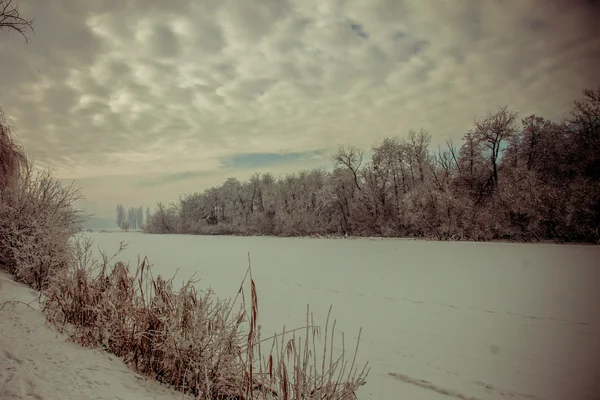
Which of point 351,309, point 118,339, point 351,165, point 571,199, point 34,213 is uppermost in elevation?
point 351,165

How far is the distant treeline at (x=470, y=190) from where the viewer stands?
19147 millimetres

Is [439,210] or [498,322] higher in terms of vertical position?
[439,210]

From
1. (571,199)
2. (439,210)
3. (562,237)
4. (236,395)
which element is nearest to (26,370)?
(236,395)

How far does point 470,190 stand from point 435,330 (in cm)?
2831

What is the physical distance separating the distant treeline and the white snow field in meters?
4.51

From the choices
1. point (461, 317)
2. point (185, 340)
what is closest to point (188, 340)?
point (185, 340)

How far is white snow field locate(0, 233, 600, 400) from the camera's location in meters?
4.00

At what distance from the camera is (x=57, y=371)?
3.60m

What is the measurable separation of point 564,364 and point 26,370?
311 inches

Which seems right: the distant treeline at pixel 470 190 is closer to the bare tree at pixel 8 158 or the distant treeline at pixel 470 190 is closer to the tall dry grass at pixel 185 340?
the tall dry grass at pixel 185 340

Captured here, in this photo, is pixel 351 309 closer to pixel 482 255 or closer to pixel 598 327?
pixel 598 327

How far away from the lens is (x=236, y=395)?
3.71 m

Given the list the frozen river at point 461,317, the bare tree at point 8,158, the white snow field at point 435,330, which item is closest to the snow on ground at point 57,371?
the white snow field at point 435,330

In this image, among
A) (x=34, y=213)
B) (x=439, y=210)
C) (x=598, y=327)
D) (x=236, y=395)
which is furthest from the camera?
(x=439, y=210)
